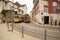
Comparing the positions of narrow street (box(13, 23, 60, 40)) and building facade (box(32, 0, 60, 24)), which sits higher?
building facade (box(32, 0, 60, 24))

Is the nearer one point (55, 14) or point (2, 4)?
point (55, 14)

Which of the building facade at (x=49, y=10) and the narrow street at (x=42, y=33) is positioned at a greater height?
the building facade at (x=49, y=10)

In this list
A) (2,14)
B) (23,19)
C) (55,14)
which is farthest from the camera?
(2,14)

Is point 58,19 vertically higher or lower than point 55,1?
lower

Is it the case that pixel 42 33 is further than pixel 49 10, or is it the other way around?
pixel 49 10

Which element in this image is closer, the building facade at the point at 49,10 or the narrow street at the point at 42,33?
the narrow street at the point at 42,33

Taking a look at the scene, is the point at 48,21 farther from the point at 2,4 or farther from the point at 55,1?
the point at 2,4

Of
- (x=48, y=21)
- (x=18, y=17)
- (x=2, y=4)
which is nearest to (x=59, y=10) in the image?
(x=48, y=21)

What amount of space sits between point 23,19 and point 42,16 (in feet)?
24.4

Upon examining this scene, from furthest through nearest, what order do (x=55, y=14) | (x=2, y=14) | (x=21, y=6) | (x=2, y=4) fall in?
1. (x=21, y=6)
2. (x=2, y=4)
3. (x=2, y=14)
4. (x=55, y=14)

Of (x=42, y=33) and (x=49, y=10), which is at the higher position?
(x=49, y=10)

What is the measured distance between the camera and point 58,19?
49781 mm

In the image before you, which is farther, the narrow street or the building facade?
the building facade

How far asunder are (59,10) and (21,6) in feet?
211
